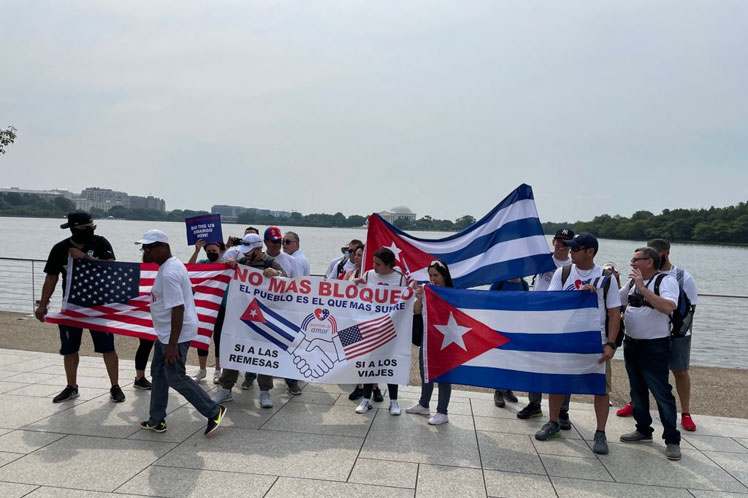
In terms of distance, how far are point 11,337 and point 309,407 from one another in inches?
254

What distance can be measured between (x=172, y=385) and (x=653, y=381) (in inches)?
183

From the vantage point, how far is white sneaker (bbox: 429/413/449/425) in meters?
5.65

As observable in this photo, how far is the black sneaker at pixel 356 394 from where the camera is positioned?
6.50m

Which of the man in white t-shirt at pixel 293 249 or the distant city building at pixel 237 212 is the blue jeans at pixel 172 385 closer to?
the man in white t-shirt at pixel 293 249

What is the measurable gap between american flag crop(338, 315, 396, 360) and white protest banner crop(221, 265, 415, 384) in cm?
1

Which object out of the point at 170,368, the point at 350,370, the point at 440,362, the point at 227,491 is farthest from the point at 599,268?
the point at 170,368

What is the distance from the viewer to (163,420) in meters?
5.11

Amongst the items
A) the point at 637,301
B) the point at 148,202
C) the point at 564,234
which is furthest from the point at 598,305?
the point at 148,202

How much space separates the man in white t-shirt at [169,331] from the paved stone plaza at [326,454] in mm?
260

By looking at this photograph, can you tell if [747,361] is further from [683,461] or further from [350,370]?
[350,370]

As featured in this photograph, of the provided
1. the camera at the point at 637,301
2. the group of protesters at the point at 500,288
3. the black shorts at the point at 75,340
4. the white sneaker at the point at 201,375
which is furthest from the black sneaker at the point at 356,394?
the camera at the point at 637,301

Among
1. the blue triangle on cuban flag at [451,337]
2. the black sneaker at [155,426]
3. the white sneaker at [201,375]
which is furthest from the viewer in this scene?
the white sneaker at [201,375]

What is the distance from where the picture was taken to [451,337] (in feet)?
18.5

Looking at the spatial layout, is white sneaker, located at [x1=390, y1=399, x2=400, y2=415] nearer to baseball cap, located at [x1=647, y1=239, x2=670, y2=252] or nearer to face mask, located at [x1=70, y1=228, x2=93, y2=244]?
baseball cap, located at [x1=647, y1=239, x2=670, y2=252]
